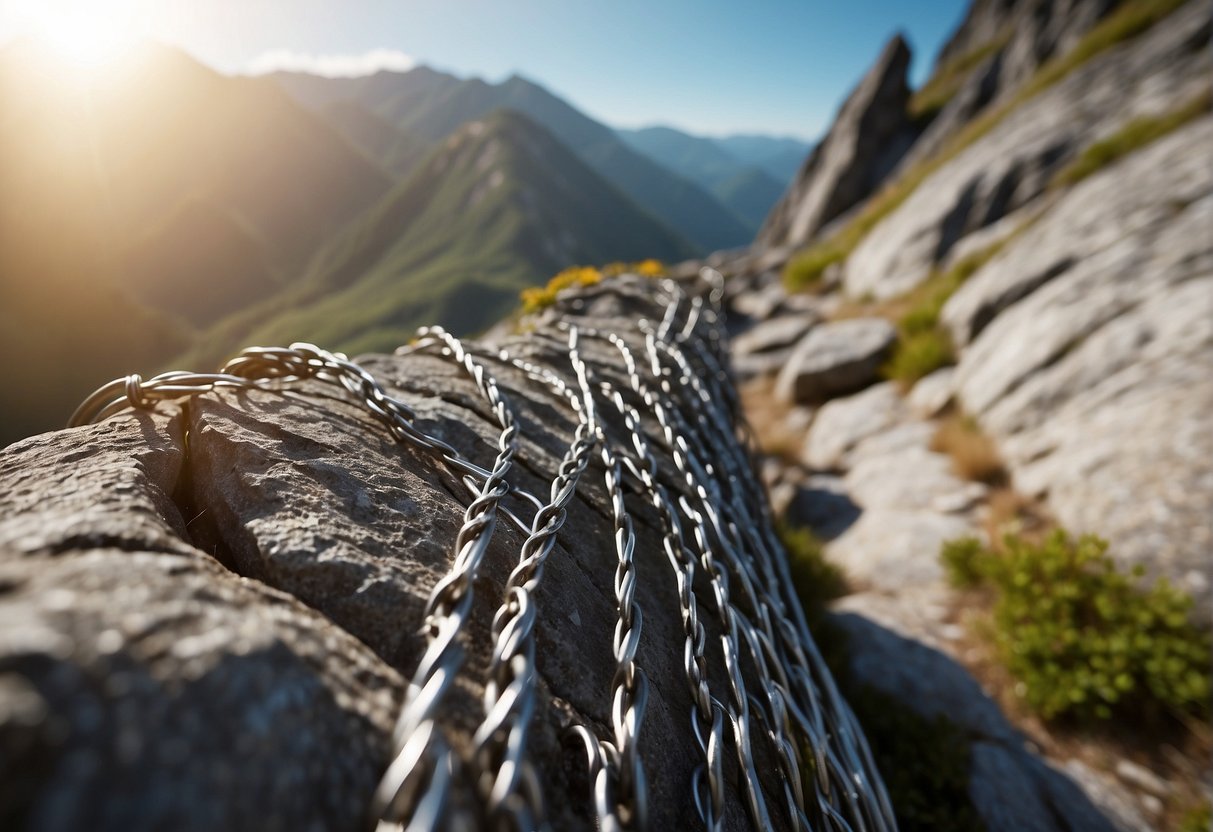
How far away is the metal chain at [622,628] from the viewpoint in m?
0.96

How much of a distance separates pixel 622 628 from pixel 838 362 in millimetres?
9016

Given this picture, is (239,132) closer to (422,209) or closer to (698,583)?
(422,209)

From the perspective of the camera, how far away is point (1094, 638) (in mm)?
3689

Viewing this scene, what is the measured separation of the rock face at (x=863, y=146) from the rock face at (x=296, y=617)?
29.1 meters

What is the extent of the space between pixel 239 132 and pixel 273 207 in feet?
94.7

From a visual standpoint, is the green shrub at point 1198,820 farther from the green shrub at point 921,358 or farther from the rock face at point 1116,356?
the green shrub at point 921,358

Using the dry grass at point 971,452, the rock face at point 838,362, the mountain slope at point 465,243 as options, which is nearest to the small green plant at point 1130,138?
the rock face at point 838,362

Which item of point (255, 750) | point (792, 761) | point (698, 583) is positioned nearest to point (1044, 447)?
point (698, 583)

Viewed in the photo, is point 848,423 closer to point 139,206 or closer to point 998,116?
point 998,116

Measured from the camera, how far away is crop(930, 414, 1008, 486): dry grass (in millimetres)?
5965

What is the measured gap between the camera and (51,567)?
88 centimetres

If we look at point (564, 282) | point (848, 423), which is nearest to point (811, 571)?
point (564, 282)

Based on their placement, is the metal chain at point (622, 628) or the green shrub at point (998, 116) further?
the green shrub at point (998, 116)

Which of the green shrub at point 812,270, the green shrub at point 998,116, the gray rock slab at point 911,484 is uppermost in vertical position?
the green shrub at point 998,116
